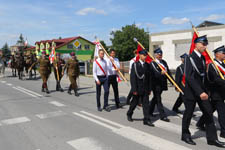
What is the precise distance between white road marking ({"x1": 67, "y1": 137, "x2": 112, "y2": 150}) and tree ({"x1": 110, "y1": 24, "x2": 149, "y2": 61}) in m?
47.2

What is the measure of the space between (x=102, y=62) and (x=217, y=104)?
12.5 ft

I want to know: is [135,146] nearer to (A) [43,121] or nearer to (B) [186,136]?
(B) [186,136]

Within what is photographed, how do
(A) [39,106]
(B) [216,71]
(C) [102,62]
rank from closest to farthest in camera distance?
(B) [216,71]
(C) [102,62]
(A) [39,106]

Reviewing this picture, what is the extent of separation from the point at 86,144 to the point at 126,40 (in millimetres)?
48641

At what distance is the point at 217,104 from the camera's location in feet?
14.3

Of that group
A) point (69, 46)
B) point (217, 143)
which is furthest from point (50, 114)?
point (69, 46)

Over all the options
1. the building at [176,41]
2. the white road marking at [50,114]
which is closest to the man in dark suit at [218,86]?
the white road marking at [50,114]

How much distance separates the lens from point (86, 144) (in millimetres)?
4141

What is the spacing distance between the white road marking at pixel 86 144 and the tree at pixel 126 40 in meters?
47.2

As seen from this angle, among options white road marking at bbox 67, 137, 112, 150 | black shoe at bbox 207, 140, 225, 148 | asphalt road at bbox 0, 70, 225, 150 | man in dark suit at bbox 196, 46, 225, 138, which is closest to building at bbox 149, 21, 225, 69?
asphalt road at bbox 0, 70, 225, 150

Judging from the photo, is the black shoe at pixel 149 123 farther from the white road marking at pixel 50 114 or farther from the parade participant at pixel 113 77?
the white road marking at pixel 50 114

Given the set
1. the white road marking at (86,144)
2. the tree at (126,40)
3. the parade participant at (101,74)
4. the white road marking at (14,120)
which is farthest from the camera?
the tree at (126,40)

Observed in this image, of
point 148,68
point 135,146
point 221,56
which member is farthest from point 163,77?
point 135,146

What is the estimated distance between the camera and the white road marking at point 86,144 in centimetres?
397
